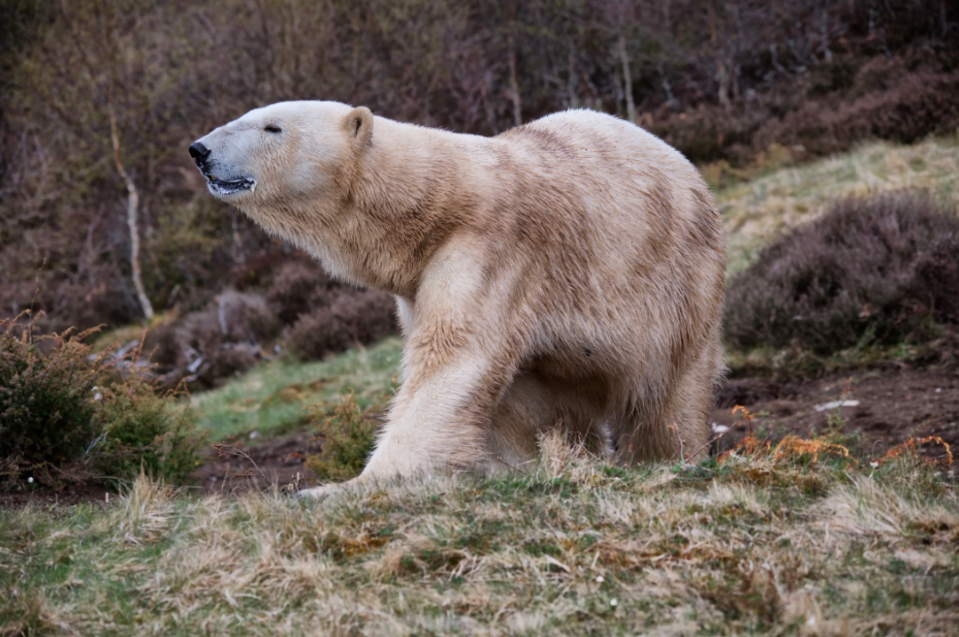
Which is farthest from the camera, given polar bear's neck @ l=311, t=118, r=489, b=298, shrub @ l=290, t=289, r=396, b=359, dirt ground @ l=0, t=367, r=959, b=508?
shrub @ l=290, t=289, r=396, b=359

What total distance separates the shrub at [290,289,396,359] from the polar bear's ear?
29.5 ft

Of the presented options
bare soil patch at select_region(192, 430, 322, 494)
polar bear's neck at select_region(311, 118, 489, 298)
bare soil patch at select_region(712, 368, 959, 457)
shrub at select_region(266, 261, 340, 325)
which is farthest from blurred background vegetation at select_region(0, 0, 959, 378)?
polar bear's neck at select_region(311, 118, 489, 298)

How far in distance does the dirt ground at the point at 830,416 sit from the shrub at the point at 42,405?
253mm

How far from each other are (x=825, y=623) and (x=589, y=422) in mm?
2344

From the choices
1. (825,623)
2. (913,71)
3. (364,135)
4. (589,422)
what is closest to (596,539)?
(825,623)

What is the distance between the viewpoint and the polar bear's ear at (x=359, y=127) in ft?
13.0

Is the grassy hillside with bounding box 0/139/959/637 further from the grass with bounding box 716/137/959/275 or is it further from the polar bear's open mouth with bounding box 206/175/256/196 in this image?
the grass with bounding box 716/137/959/275

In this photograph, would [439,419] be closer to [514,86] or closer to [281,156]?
[281,156]

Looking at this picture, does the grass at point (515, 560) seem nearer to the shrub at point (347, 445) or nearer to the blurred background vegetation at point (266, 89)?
the shrub at point (347, 445)

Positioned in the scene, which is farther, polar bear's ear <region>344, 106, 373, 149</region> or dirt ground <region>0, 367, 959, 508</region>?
dirt ground <region>0, 367, 959, 508</region>

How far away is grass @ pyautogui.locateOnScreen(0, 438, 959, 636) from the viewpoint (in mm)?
2322

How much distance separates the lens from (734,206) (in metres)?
12.8

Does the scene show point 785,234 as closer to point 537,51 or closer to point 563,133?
point 563,133

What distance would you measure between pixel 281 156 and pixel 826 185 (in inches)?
392
